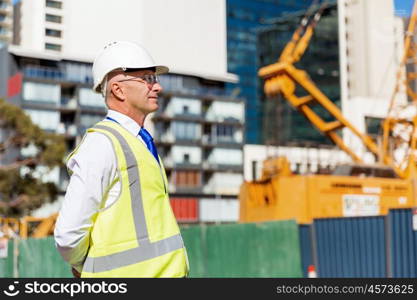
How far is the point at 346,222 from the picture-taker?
16.3m

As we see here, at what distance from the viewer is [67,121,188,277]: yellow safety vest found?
2834 mm

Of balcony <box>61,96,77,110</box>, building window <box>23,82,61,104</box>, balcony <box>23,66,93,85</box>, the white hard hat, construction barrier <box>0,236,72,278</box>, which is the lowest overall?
construction barrier <box>0,236,72,278</box>

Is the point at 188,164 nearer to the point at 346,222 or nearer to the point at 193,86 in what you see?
the point at 193,86

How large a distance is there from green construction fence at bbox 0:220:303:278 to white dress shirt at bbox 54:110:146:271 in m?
13.9

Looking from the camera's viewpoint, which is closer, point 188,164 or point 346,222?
point 346,222

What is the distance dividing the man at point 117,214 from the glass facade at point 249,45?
92.9 meters

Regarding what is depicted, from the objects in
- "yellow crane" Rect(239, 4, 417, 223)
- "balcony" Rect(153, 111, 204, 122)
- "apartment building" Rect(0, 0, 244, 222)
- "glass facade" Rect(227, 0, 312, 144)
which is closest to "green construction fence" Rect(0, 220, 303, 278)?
"yellow crane" Rect(239, 4, 417, 223)

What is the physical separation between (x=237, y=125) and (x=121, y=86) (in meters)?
72.9

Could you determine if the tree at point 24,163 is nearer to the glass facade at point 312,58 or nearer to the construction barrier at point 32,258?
the construction barrier at point 32,258

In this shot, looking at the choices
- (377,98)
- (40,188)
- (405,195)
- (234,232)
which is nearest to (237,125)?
(377,98)

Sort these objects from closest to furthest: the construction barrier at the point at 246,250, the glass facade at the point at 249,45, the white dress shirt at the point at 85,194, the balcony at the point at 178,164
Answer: the white dress shirt at the point at 85,194
the construction barrier at the point at 246,250
the balcony at the point at 178,164
the glass facade at the point at 249,45

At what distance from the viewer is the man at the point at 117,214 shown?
2.82m

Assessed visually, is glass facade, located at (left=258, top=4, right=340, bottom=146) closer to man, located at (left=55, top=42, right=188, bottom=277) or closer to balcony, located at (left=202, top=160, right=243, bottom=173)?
balcony, located at (left=202, top=160, right=243, bottom=173)

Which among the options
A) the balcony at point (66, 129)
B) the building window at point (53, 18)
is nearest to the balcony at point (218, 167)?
the balcony at point (66, 129)
